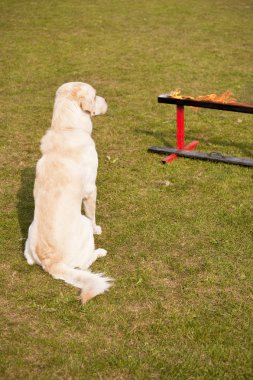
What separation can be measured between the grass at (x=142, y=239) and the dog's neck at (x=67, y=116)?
1.42m

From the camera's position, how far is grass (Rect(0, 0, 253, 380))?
4.25m

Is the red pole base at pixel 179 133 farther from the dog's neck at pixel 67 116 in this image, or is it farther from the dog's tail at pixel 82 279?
the dog's tail at pixel 82 279

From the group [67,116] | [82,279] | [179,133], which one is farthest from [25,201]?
[179,133]

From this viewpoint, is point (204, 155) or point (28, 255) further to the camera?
point (204, 155)

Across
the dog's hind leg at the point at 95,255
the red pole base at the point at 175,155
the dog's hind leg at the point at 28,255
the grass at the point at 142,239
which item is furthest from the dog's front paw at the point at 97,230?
the red pole base at the point at 175,155

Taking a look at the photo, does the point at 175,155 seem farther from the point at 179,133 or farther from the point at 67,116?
the point at 67,116

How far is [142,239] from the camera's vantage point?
19.7 ft

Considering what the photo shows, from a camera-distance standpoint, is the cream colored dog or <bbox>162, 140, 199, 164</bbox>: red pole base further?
<bbox>162, 140, 199, 164</bbox>: red pole base

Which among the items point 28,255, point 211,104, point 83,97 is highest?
point 83,97

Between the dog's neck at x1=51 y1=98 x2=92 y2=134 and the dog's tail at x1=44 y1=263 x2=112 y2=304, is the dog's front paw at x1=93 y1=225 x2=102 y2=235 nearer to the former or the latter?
the dog's tail at x1=44 y1=263 x2=112 y2=304

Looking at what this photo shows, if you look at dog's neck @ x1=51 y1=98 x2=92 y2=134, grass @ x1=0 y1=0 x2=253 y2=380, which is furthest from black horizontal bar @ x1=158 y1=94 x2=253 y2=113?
dog's neck @ x1=51 y1=98 x2=92 y2=134

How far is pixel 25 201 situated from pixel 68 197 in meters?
2.12

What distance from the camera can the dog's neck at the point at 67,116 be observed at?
546cm

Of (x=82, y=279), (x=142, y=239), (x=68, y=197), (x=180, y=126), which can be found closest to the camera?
(x=82, y=279)
